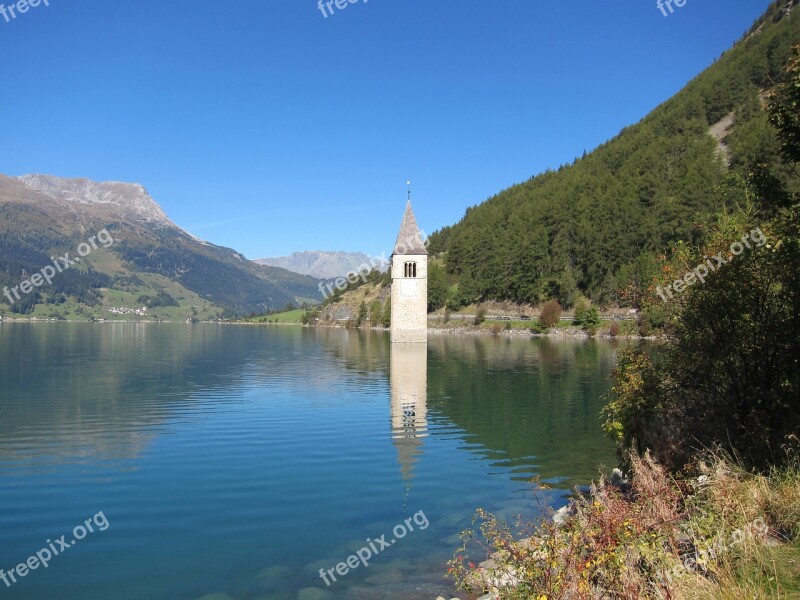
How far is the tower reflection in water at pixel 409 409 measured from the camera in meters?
23.7

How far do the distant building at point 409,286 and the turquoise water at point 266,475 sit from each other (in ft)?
170

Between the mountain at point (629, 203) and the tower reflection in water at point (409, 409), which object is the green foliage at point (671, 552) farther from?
the mountain at point (629, 203)

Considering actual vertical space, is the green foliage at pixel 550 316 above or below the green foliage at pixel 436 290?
below

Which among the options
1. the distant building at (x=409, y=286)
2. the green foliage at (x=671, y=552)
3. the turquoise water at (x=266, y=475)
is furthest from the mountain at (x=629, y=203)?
the green foliage at (x=671, y=552)

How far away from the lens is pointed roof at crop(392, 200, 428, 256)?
102 m

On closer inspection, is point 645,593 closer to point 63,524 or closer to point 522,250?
point 63,524

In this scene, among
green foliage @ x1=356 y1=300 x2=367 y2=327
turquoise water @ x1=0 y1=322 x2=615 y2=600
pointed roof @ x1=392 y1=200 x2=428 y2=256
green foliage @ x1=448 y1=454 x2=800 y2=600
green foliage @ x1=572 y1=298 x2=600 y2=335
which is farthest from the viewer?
green foliage @ x1=356 y1=300 x2=367 y2=327

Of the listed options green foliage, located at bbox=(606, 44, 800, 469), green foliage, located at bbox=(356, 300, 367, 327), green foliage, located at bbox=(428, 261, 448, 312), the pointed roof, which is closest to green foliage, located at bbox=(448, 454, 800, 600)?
green foliage, located at bbox=(606, 44, 800, 469)

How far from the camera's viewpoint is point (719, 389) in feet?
50.4

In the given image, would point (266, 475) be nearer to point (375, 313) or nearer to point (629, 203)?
point (629, 203)

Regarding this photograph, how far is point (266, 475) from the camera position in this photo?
66.8 feet

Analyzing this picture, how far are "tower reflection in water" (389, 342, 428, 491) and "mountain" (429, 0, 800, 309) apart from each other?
64852mm

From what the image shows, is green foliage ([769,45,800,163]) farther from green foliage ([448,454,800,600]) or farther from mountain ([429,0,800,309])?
mountain ([429,0,800,309])

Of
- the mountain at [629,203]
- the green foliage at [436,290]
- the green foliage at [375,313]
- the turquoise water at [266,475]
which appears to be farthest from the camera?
the green foliage at [375,313]
